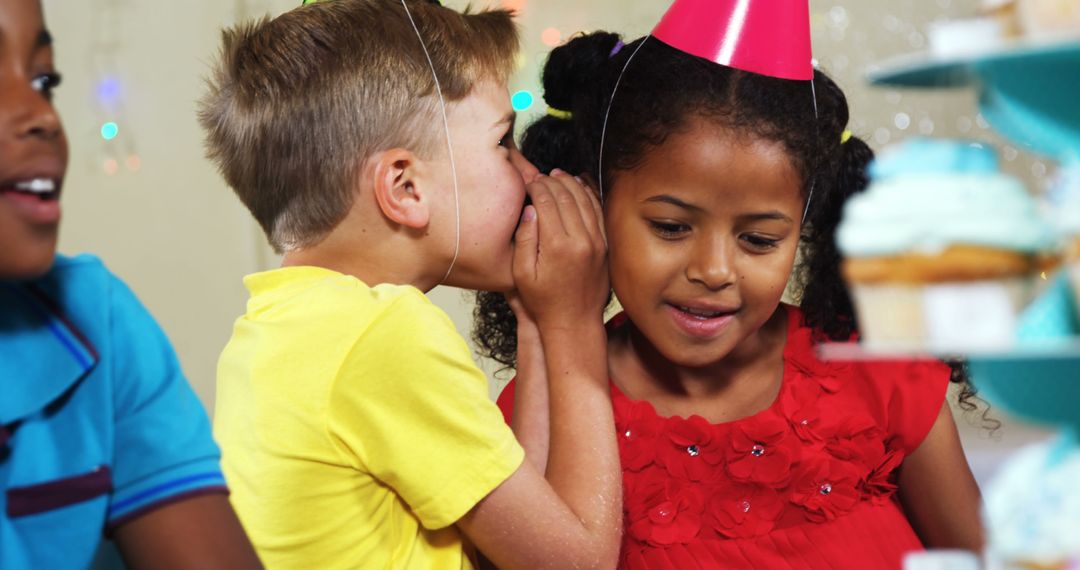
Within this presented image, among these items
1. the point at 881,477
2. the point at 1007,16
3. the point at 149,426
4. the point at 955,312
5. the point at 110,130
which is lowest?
the point at 881,477

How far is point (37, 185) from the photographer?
68 cm

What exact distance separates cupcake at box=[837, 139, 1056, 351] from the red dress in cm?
75

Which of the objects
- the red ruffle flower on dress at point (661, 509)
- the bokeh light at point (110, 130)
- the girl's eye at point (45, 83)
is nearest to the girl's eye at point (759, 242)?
the red ruffle flower on dress at point (661, 509)

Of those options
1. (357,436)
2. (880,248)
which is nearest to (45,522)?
(357,436)

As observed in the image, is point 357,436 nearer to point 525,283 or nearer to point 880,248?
point 525,283

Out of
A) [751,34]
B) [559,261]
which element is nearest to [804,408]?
[559,261]

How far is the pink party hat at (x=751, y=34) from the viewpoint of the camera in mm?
1169

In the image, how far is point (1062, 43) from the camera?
1.73 feet

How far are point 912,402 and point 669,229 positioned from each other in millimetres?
337

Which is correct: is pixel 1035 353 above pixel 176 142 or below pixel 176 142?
above

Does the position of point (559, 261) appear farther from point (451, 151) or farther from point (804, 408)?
point (804, 408)

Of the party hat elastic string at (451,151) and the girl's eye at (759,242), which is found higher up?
the party hat elastic string at (451,151)

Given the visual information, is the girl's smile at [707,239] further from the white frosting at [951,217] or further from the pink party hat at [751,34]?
the white frosting at [951,217]

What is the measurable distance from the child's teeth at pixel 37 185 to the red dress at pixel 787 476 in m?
0.79
